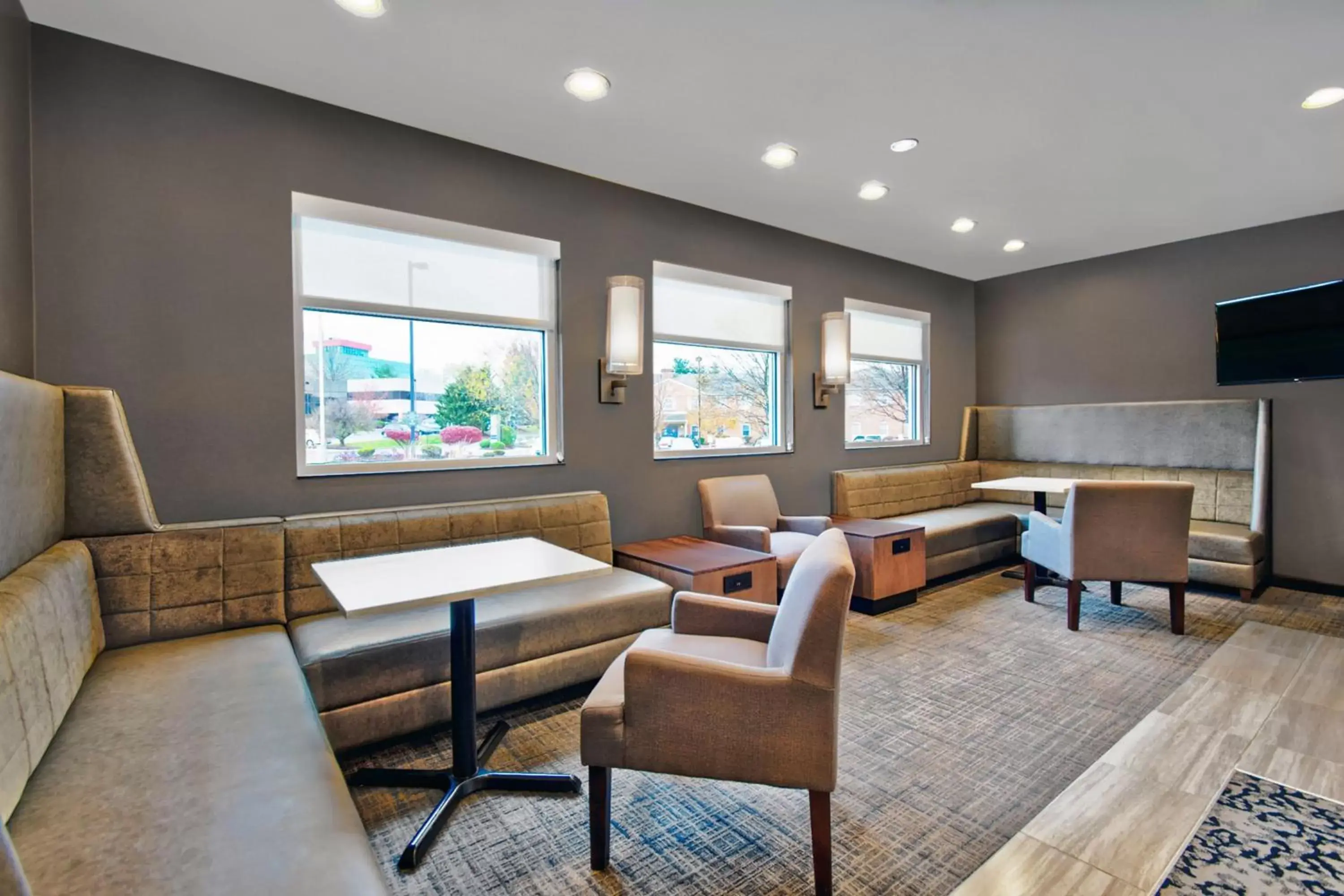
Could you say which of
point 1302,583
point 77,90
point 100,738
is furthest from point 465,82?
point 1302,583

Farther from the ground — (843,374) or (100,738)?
(843,374)

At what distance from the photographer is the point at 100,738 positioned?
4.85ft

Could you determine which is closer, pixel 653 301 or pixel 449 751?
pixel 449 751

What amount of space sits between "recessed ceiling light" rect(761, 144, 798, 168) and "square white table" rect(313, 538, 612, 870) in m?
2.40

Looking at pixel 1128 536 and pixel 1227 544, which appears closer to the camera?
pixel 1128 536

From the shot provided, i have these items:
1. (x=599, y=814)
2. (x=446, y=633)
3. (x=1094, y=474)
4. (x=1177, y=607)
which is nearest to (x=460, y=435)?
(x=446, y=633)

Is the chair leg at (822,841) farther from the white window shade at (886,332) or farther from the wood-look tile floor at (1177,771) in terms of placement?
the white window shade at (886,332)

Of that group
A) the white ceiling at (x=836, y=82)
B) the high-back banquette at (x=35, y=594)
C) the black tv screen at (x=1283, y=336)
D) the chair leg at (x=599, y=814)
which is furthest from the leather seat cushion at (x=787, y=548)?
the black tv screen at (x=1283, y=336)

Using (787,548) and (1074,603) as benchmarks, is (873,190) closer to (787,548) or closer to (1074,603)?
(787,548)

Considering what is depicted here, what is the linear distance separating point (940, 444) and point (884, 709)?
4020 millimetres

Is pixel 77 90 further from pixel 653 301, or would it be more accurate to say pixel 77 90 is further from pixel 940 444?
pixel 940 444

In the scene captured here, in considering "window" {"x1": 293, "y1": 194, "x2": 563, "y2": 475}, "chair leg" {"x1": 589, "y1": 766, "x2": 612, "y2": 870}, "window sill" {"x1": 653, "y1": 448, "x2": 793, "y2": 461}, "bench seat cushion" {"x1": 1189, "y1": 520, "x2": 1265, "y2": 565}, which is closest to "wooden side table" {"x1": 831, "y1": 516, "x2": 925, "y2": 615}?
"window sill" {"x1": 653, "y1": 448, "x2": 793, "y2": 461}

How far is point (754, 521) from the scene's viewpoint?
422cm

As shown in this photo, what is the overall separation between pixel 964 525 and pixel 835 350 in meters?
1.71
